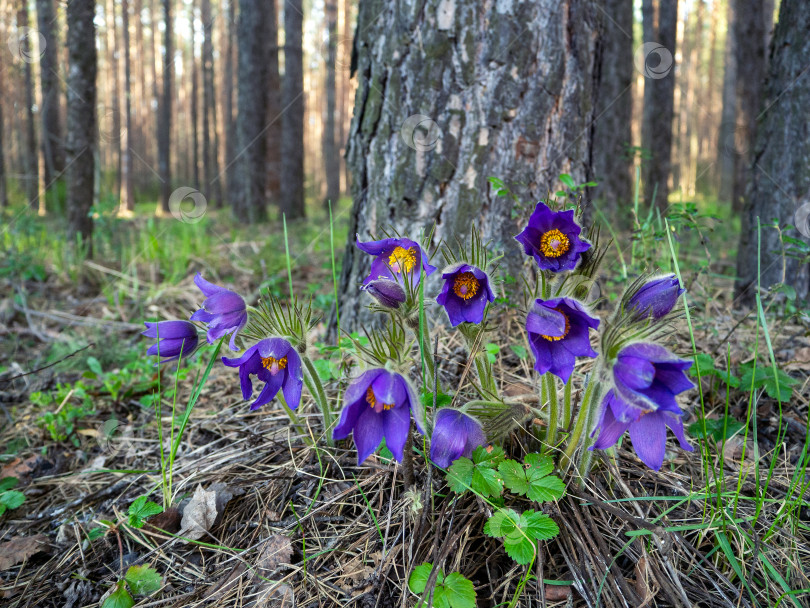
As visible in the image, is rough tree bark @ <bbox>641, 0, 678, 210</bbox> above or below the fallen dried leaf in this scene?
above

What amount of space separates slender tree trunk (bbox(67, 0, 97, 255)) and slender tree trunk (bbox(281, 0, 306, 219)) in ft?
13.7

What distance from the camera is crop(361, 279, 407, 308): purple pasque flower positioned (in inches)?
46.2

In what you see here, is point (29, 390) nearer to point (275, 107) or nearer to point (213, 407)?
point (213, 407)

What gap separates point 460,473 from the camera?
112 centimetres

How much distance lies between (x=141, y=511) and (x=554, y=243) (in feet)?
3.96

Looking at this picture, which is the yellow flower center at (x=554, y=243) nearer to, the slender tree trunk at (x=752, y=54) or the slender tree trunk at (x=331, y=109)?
the slender tree trunk at (x=752, y=54)

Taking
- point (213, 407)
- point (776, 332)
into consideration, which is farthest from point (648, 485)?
point (213, 407)

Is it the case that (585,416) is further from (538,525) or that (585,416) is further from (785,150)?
(785,150)

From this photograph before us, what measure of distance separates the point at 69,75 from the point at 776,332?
500cm

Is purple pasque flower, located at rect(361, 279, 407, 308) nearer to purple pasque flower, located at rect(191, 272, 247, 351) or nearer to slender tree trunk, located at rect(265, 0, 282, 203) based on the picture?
purple pasque flower, located at rect(191, 272, 247, 351)

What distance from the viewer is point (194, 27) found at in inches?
856

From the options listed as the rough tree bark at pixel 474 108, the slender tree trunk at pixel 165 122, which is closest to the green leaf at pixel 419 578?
the rough tree bark at pixel 474 108

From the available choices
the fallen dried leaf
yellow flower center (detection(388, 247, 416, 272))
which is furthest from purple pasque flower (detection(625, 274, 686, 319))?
the fallen dried leaf

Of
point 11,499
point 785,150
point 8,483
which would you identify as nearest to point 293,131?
point 785,150
